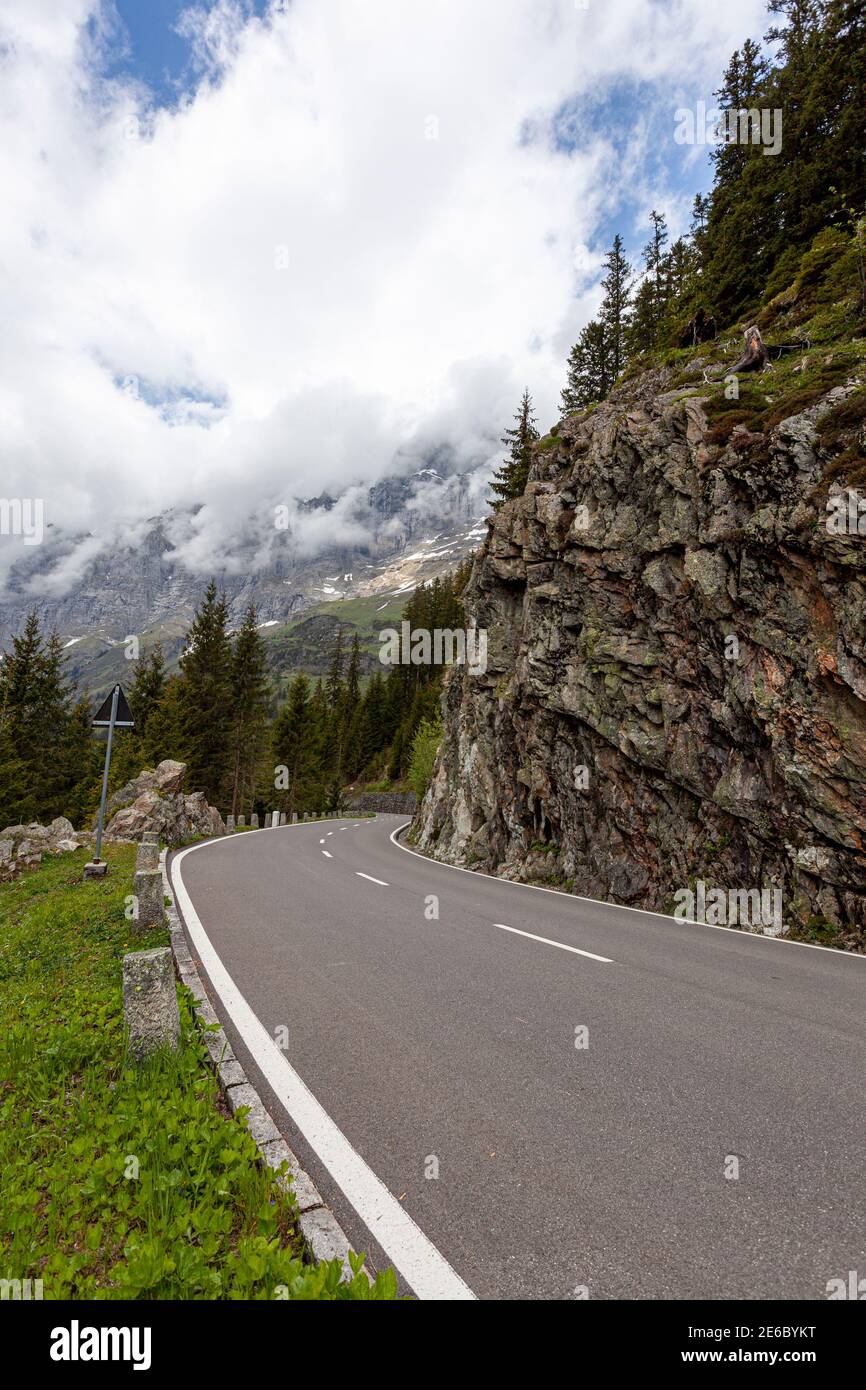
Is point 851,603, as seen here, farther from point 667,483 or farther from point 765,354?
point 765,354

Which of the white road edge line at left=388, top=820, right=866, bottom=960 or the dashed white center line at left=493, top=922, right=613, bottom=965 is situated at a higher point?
the dashed white center line at left=493, top=922, right=613, bottom=965

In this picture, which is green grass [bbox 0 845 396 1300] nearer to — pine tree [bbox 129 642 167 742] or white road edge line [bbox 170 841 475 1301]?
white road edge line [bbox 170 841 475 1301]

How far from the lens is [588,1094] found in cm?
422

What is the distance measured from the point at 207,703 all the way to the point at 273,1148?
4353 centimetres

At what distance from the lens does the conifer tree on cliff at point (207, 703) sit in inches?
1678

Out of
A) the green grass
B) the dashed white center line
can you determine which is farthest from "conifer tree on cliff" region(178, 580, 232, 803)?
the green grass

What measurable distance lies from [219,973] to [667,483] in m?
14.0

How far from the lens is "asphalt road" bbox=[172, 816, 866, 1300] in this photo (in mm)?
2777

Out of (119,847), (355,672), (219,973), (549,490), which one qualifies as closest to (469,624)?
(549,490)

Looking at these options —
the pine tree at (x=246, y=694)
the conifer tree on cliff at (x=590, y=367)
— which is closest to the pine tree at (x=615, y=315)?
the conifer tree on cliff at (x=590, y=367)

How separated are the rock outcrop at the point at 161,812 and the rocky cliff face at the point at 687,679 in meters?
11.6

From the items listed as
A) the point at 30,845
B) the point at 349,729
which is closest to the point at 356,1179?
the point at 30,845

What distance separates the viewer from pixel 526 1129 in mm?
3787

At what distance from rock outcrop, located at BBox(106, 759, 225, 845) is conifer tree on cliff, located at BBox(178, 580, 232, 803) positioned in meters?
14.7
